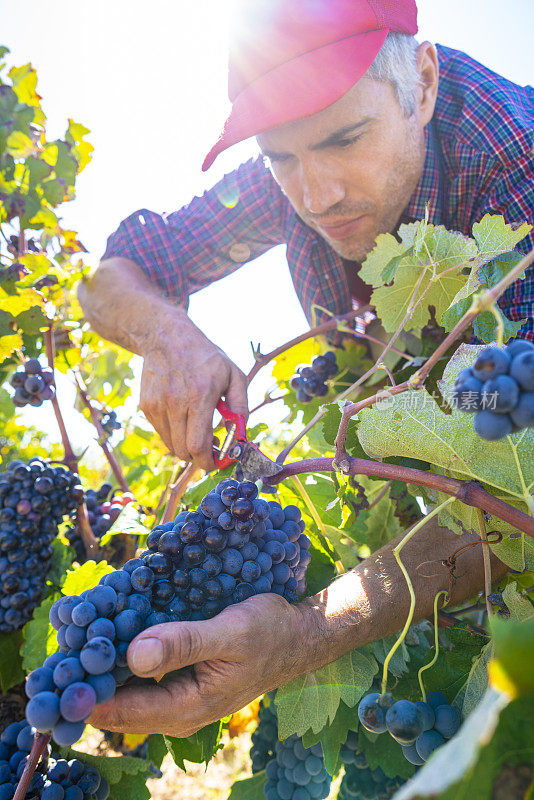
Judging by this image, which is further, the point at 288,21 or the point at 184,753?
the point at 288,21

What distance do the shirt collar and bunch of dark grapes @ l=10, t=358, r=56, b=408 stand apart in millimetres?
1644

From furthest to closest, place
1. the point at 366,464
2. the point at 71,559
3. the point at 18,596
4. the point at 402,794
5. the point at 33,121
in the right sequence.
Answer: the point at 33,121, the point at 71,559, the point at 18,596, the point at 366,464, the point at 402,794

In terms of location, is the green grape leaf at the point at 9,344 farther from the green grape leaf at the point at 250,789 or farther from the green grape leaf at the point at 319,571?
the green grape leaf at the point at 250,789

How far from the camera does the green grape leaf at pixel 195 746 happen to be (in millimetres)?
1158

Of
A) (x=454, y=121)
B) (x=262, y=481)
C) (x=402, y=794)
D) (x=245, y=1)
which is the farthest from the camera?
(x=454, y=121)

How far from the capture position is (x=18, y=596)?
1.64 m

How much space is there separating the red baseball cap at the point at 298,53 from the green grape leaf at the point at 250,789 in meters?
2.33

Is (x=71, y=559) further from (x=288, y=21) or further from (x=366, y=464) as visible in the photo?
(x=288, y=21)

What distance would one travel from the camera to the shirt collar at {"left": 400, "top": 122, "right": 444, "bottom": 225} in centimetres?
217

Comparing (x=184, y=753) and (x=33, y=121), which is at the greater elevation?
(x=33, y=121)

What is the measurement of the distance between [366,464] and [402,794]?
643mm

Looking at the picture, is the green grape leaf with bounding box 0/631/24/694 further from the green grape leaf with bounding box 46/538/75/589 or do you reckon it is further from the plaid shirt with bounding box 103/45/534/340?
the plaid shirt with bounding box 103/45/534/340

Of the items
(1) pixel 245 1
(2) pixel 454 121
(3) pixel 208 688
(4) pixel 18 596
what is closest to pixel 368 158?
(2) pixel 454 121

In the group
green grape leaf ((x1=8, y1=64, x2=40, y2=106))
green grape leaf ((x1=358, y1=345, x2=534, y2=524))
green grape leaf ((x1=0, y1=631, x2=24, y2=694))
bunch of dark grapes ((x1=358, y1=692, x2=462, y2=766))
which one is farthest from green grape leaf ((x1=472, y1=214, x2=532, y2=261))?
green grape leaf ((x1=8, y1=64, x2=40, y2=106))
